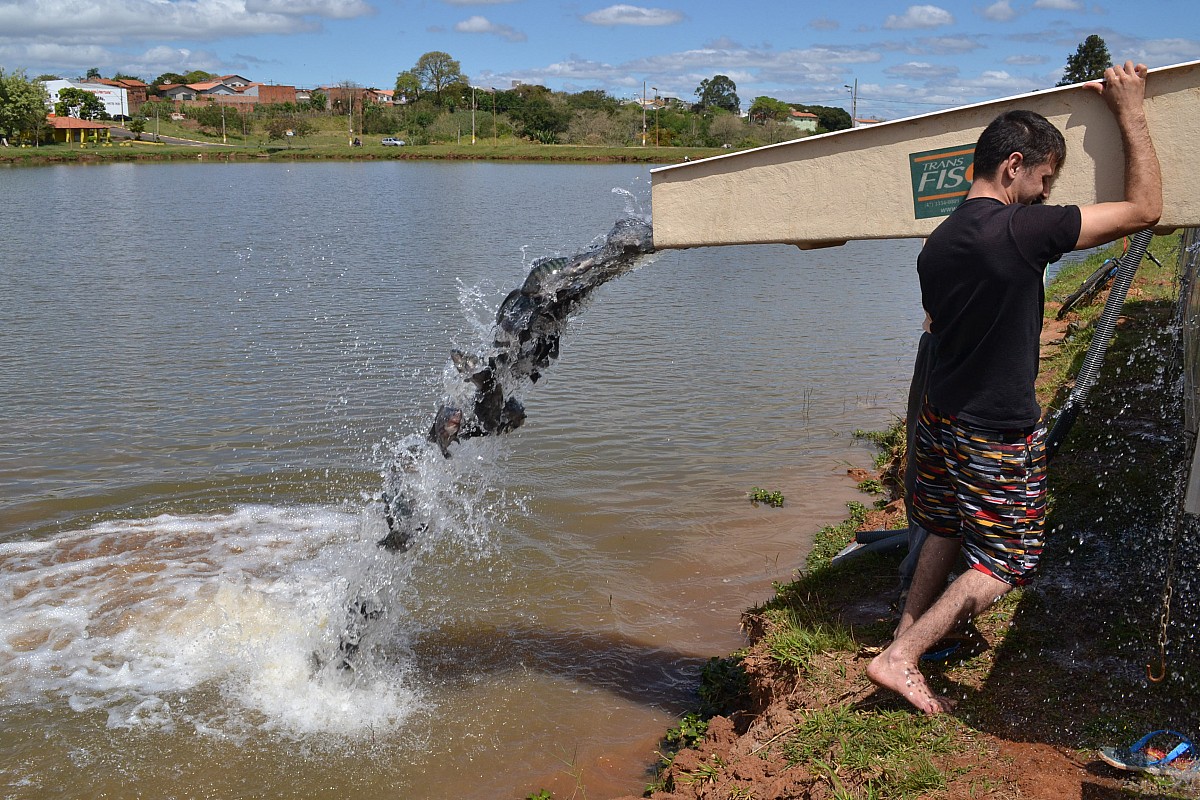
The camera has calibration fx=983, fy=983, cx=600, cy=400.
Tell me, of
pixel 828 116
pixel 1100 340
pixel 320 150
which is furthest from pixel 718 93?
pixel 1100 340

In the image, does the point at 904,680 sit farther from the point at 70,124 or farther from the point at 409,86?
the point at 409,86

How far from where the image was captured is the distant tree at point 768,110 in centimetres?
13138

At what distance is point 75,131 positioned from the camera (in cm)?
9656

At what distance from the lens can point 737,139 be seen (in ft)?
364

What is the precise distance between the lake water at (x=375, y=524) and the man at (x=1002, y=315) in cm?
183

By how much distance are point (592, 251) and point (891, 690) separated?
2.56 meters

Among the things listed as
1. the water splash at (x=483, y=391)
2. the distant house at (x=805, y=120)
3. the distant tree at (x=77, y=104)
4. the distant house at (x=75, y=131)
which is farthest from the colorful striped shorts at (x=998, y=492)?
the distant house at (x=805, y=120)

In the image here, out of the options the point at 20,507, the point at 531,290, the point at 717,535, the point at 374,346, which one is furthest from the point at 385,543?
the point at 374,346

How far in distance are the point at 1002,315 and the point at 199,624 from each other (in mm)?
5404

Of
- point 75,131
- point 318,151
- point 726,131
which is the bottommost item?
point 318,151

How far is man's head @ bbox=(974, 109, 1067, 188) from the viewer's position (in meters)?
3.57

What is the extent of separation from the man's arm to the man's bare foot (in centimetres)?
A: 169

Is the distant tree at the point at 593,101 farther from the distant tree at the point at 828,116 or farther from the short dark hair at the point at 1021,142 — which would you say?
the short dark hair at the point at 1021,142

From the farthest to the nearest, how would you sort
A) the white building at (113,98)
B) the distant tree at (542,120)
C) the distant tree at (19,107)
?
the white building at (113,98), the distant tree at (542,120), the distant tree at (19,107)
